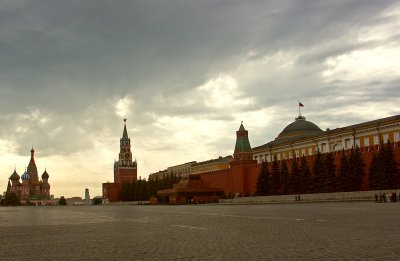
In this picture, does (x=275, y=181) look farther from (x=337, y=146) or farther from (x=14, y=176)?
(x=14, y=176)

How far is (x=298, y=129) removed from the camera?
72.0 meters

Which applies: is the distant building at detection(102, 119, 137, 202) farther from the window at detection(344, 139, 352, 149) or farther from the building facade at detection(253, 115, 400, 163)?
the window at detection(344, 139, 352, 149)

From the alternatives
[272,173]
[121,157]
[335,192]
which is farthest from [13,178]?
[335,192]

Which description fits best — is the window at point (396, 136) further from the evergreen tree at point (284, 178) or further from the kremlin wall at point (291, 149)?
the evergreen tree at point (284, 178)

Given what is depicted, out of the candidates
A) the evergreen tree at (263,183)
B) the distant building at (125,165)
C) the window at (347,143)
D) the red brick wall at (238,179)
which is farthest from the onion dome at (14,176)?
the window at (347,143)

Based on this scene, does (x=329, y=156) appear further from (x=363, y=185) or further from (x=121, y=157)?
(x=121, y=157)

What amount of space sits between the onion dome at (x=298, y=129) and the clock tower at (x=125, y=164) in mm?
50080

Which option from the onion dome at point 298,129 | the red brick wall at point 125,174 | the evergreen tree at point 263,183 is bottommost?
the evergreen tree at point 263,183

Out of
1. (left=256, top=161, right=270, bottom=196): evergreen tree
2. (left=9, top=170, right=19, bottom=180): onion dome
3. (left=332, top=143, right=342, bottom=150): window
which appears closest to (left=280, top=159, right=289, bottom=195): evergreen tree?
(left=256, top=161, right=270, bottom=196): evergreen tree

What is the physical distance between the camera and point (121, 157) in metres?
116

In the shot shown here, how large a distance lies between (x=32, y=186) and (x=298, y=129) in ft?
326

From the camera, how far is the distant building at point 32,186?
14188cm

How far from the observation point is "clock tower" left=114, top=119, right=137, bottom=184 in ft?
374

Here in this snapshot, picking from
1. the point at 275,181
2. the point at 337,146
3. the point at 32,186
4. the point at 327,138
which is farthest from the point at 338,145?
the point at 32,186
